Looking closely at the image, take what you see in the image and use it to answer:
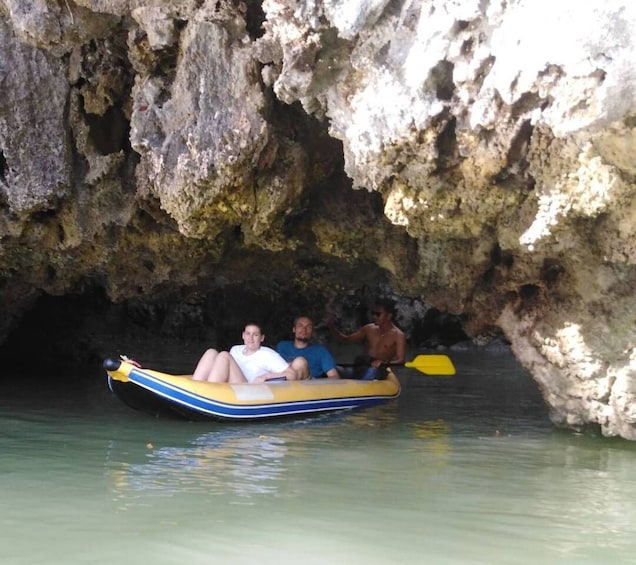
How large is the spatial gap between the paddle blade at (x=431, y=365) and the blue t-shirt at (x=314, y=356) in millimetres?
1204

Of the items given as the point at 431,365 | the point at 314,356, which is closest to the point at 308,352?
the point at 314,356

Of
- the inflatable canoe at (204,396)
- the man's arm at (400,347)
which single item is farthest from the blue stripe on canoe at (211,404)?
the man's arm at (400,347)

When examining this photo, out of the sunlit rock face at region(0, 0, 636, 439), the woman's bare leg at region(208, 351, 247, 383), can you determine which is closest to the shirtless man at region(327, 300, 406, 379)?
the sunlit rock face at region(0, 0, 636, 439)

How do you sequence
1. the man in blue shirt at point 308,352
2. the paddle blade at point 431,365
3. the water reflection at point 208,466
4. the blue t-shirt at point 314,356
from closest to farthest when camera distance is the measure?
the water reflection at point 208,466
the man in blue shirt at point 308,352
the blue t-shirt at point 314,356
the paddle blade at point 431,365

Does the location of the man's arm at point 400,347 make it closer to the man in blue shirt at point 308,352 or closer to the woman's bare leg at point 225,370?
the man in blue shirt at point 308,352

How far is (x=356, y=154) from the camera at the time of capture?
203 inches

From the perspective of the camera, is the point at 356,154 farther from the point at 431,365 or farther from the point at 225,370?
the point at 431,365

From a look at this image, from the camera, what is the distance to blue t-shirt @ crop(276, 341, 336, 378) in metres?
8.32

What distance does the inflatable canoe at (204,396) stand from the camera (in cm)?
643

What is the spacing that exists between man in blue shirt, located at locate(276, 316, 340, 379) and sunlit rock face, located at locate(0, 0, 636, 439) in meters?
0.86

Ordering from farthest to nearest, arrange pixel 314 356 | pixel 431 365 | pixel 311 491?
pixel 431 365 < pixel 314 356 < pixel 311 491

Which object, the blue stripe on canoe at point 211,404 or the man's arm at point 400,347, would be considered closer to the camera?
the blue stripe on canoe at point 211,404

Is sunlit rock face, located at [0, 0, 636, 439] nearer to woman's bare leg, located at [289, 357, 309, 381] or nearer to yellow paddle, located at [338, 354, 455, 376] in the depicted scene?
woman's bare leg, located at [289, 357, 309, 381]

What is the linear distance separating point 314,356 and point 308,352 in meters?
0.08
